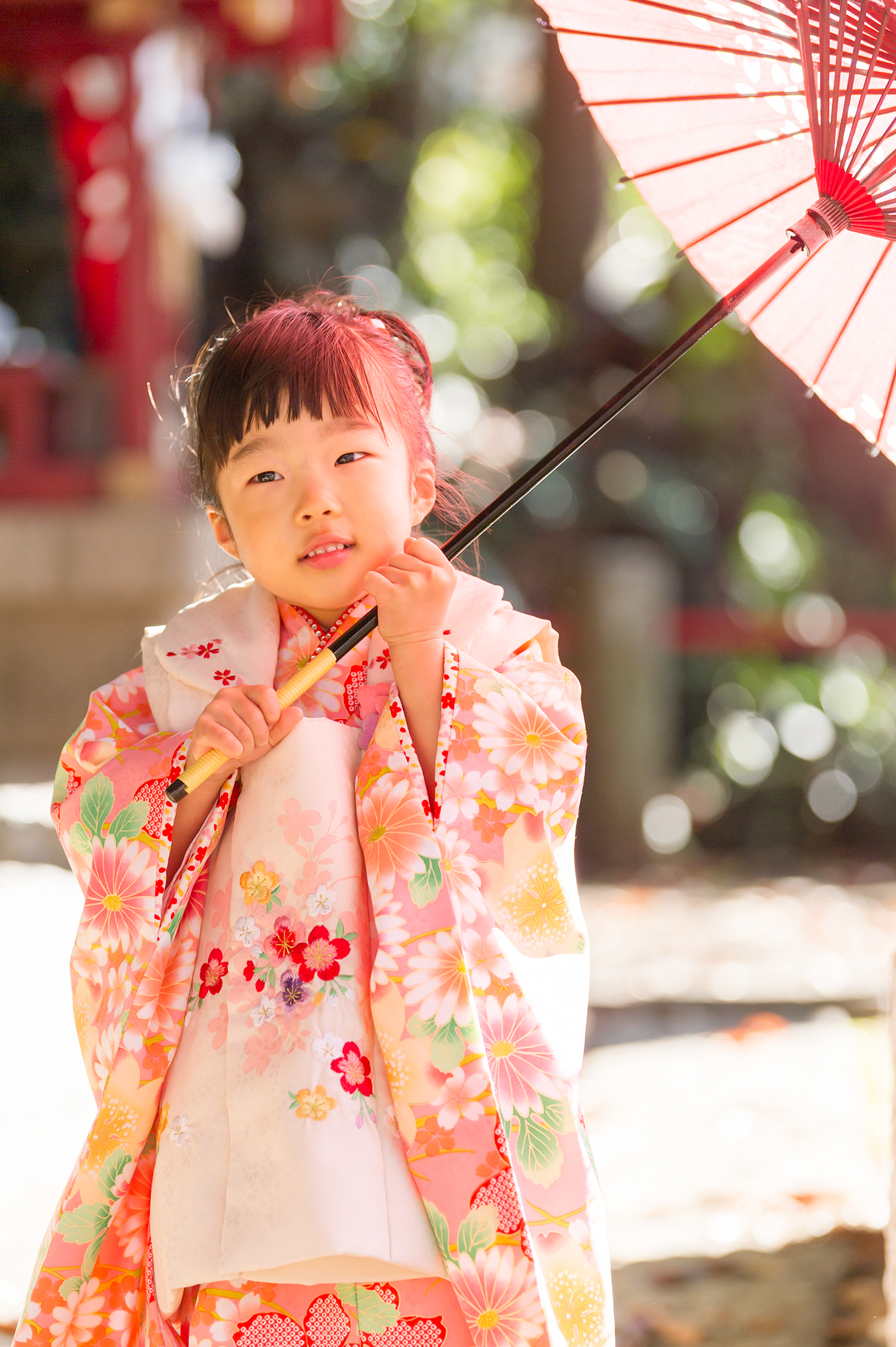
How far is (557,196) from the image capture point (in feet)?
26.8

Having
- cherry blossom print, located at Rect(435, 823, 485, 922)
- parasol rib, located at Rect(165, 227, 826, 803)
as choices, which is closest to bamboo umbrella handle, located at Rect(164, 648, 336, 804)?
parasol rib, located at Rect(165, 227, 826, 803)

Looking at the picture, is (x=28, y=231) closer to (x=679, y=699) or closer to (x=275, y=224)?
(x=275, y=224)

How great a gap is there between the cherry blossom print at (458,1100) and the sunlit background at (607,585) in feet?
4.14

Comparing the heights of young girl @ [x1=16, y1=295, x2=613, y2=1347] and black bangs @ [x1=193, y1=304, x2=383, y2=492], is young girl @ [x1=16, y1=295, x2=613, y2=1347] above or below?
below

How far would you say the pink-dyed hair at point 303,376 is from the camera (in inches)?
59.0

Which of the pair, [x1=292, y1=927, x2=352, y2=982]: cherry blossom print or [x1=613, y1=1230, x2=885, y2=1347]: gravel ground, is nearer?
[x1=292, y1=927, x2=352, y2=982]: cherry blossom print

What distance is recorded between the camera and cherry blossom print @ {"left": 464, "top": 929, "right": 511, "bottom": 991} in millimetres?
1423

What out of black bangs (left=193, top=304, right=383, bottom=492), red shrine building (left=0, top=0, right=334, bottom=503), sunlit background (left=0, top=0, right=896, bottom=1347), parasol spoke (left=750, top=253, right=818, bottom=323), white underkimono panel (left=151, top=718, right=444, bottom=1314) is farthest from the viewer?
red shrine building (left=0, top=0, right=334, bottom=503)

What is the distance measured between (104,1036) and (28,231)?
665 cm

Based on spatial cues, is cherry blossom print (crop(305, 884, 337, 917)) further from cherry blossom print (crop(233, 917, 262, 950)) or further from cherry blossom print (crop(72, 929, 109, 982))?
cherry blossom print (crop(72, 929, 109, 982))

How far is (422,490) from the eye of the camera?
1.64 metres

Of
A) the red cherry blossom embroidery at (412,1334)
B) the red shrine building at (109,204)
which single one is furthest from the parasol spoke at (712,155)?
the red shrine building at (109,204)

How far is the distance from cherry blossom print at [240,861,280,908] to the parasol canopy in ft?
3.25

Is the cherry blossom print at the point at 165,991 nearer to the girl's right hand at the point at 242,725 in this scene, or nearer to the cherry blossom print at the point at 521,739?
the girl's right hand at the point at 242,725
